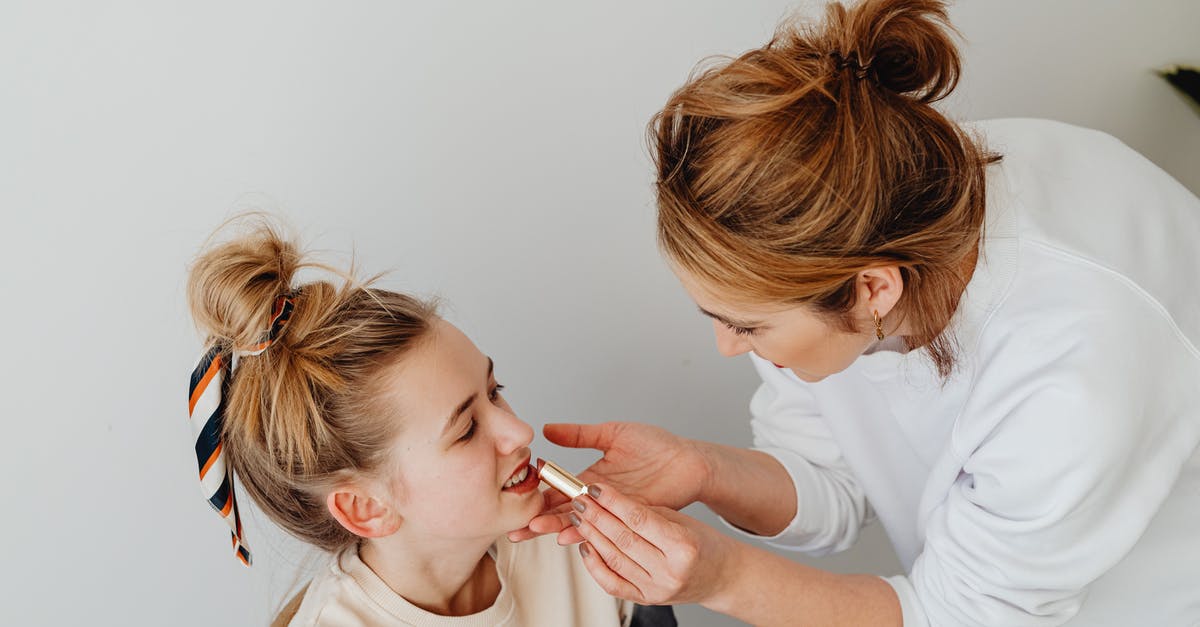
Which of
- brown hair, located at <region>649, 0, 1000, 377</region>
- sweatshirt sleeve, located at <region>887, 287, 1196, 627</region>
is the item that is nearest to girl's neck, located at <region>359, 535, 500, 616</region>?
brown hair, located at <region>649, 0, 1000, 377</region>

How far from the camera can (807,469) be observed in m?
1.42

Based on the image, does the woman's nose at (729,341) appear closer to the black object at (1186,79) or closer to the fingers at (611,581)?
the fingers at (611,581)

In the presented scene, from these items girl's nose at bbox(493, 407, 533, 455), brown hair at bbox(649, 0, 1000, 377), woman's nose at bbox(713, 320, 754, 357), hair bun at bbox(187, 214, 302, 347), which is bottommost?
girl's nose at bbox(493, 407, 533, 455)

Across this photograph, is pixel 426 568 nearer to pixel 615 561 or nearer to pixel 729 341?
pixel 615 561

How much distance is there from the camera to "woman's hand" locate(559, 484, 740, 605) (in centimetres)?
105

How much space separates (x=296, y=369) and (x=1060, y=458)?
Answer: 2.56 ft

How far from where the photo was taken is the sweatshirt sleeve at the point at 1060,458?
961 millimetres

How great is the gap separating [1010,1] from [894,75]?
0.88 m

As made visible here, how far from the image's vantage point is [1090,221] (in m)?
1.06

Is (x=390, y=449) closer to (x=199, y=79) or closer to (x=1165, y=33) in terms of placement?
(x=199, y=79)

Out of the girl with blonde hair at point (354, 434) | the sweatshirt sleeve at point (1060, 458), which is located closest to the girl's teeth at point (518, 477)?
the girl with blonde hair at point (354, 434)

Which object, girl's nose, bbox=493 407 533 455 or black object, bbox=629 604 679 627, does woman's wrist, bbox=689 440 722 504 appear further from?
girl's nose, bbox=493 407 533 455

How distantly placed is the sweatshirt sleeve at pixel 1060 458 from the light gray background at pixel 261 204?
24.3 inches

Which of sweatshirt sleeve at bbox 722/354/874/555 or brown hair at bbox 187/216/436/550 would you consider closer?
brown hair at bbox 187/216/436/550
